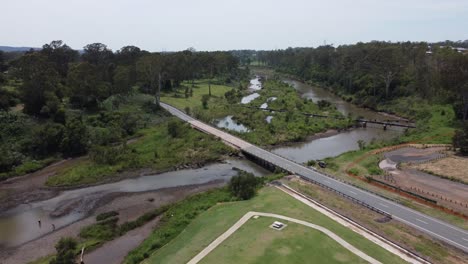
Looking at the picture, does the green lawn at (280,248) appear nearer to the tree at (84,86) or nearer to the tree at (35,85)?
the tree at (35,85)

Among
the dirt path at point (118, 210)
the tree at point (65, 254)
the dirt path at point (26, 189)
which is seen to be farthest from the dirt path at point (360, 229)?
the dirt path at point (26, 189)

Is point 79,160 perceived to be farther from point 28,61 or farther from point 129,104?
point 129,104

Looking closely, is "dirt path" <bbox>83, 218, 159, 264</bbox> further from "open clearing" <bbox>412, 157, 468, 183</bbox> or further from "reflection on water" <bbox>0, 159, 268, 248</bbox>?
"open clearing" <bbox>412, 157, 468, 183</bbox>

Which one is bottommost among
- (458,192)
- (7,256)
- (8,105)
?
(7,256)

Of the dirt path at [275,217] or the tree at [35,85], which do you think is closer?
the dirt path at [275,217]

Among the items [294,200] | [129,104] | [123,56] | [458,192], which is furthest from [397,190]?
[123,56]

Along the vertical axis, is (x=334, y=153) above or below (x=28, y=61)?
below
